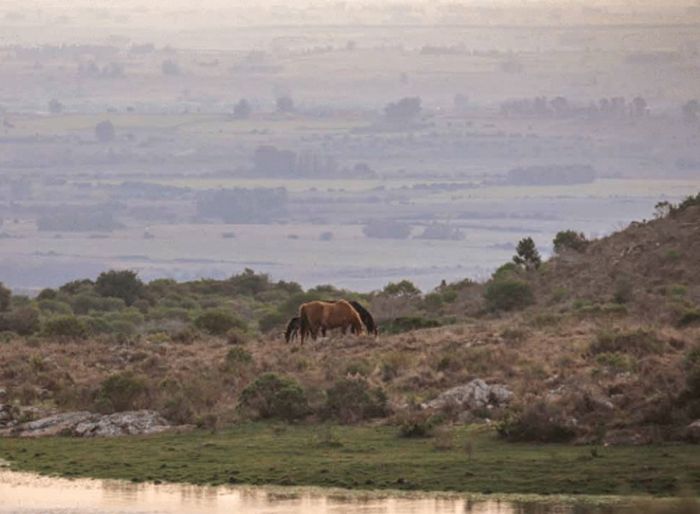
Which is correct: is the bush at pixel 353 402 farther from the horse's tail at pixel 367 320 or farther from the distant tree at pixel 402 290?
the distant tree at pixel 402 290

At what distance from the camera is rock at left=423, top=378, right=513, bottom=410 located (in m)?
32.3

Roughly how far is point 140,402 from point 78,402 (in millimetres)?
1352

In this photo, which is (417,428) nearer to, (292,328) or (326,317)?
(326,317)

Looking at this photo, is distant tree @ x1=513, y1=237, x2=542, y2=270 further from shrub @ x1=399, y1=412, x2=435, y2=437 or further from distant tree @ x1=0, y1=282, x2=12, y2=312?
shrub @ x1=399, y1=412, x2=435, y2=437

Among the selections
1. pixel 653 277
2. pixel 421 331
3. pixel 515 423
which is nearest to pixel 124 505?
pixel 515 423

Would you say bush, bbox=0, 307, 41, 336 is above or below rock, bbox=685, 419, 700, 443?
above

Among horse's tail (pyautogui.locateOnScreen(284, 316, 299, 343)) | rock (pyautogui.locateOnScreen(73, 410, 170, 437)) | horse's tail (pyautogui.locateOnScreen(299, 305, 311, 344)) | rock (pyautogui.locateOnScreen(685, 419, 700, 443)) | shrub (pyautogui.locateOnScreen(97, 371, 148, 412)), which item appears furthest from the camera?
horse's tail (pyautogui.locateOnScreen(284, 316, 299, 343))

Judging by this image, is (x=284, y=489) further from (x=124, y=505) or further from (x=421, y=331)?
(x=421, y=331)

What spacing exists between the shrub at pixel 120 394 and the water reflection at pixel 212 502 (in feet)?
19.9

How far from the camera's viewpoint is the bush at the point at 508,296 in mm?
55581

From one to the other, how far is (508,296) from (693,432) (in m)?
28.1

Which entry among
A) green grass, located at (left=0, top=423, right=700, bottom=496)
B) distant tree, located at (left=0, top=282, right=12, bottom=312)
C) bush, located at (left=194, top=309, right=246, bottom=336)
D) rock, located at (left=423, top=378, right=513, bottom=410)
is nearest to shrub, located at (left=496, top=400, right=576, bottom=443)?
green grass, located at (left=0, top=423, right=700, bottom=496)

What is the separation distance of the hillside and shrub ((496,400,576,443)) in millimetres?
21

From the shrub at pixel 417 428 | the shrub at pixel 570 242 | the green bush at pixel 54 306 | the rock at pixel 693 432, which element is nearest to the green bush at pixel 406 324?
the shrub at pixel 417 428
